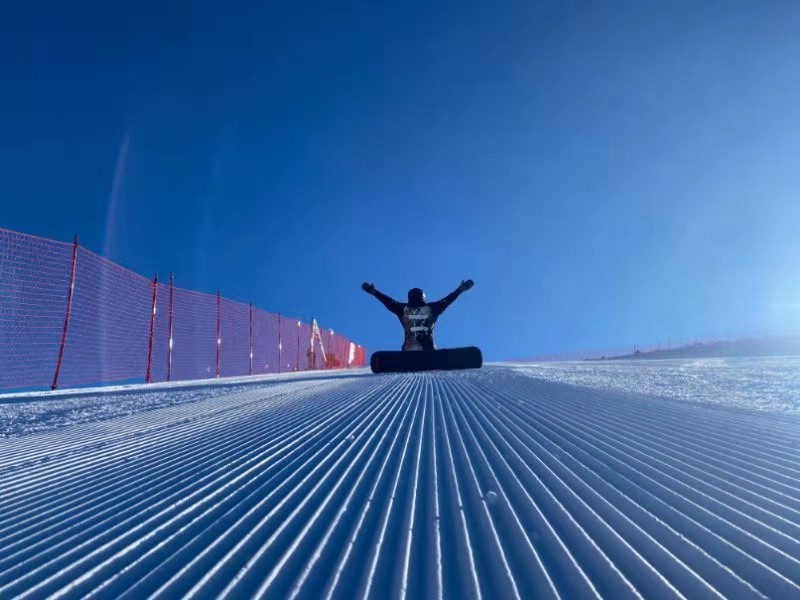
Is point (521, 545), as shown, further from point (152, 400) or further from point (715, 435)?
point (152, 400)

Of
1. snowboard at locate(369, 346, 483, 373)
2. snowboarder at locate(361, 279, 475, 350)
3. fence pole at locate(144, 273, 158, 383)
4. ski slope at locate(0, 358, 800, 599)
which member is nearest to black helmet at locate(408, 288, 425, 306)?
snowboarder at locate(361, 279, 475, 350)

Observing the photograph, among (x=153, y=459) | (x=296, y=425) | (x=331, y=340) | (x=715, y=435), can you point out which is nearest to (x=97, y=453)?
(x=153, y=459)

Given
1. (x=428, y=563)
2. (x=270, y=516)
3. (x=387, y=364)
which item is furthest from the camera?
(x=387, y=364)

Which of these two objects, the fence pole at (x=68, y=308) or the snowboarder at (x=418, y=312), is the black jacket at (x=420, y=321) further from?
the fence pole at (x=68, y=308)

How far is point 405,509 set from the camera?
1.86 meters

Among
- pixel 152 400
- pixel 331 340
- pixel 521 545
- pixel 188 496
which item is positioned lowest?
pixel 521 545

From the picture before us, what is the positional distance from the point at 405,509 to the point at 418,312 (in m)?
10.7

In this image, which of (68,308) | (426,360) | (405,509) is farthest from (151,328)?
(405,509)

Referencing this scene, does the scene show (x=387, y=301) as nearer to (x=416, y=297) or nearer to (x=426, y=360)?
(x=416, y=297)

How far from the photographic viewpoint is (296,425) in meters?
3.63

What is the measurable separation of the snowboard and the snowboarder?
67.4 inches

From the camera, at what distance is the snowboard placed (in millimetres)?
10438

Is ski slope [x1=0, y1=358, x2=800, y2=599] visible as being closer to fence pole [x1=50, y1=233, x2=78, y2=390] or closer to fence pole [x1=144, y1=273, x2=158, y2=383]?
fence pole [x1=50, y1=233, x2=78, y2=390]

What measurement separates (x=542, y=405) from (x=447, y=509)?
9.27ft
